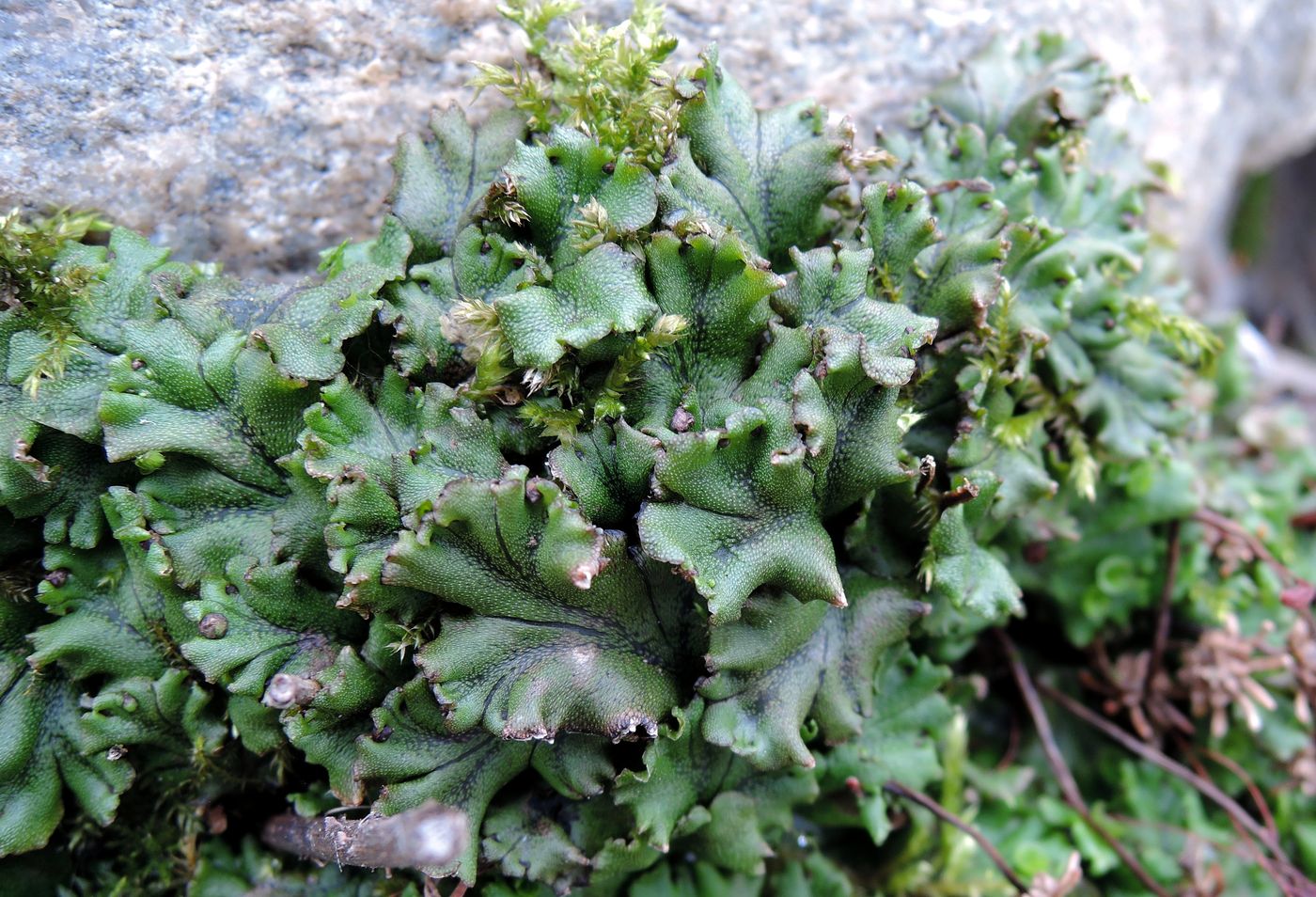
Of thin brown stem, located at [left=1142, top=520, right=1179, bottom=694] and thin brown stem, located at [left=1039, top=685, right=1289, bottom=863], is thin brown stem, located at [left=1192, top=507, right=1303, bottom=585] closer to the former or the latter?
thin brown stem, located at [left=1142, top=520, right=1179, bottom=694]

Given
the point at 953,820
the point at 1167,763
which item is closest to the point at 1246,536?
the point at 1167,763

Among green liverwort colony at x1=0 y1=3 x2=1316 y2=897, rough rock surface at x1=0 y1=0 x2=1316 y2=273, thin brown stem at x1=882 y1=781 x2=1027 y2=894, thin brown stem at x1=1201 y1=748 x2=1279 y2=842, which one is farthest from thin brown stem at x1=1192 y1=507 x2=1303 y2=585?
rough rock surface at x1=0 y1=0 x2=1316 y2=273

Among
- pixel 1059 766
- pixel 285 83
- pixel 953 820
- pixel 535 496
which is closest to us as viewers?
pixel 535 496

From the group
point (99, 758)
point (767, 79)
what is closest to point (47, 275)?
point (99, 758)

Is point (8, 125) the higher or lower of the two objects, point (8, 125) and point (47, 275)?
the higher

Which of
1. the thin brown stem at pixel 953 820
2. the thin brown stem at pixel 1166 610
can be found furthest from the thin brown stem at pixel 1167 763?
the thin brown stem at pixel 953 820

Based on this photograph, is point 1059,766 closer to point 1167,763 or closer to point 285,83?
point 1167,763

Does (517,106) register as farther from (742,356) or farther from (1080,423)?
(1080,423)
